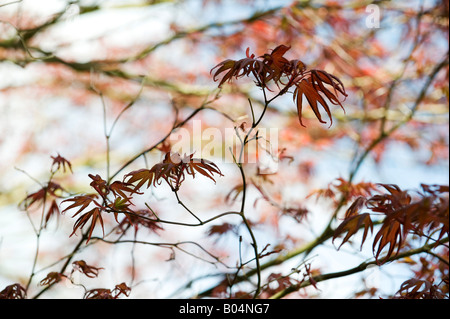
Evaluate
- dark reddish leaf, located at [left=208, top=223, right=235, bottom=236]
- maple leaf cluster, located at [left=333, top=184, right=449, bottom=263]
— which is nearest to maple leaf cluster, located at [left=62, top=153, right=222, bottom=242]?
maple leaf cluster, located at [left=333, top=184, right=449, bottom=263]

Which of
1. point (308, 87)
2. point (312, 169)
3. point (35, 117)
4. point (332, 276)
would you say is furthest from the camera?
point (35, 117)

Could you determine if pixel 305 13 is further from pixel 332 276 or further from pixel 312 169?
pixel 332 276

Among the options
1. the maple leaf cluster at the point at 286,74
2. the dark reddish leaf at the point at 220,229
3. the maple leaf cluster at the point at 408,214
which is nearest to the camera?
the maple leaf cluster at the point at 408,214

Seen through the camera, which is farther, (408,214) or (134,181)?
(134,181)

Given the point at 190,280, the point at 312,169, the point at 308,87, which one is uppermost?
the point at 312,169

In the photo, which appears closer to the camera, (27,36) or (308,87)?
(308,87)

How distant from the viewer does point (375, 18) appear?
3.29m

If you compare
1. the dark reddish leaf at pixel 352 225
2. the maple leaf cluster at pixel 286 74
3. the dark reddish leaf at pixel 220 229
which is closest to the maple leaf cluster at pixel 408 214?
the dark reddish leaf at pixel 352 225

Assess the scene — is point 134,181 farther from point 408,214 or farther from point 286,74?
point 408,214

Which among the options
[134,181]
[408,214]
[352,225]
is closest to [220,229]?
[134,181]

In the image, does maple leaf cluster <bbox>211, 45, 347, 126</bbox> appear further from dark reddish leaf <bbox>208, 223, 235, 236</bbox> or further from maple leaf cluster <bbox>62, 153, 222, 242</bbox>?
dark reddish leaf <bbox>208, 223, 235, 236</bbox>

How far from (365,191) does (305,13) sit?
6.10 feet

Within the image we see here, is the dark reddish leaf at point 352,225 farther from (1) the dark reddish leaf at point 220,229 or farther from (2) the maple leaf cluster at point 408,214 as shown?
Result: (1) the dark reddish leaf at point 220,229
